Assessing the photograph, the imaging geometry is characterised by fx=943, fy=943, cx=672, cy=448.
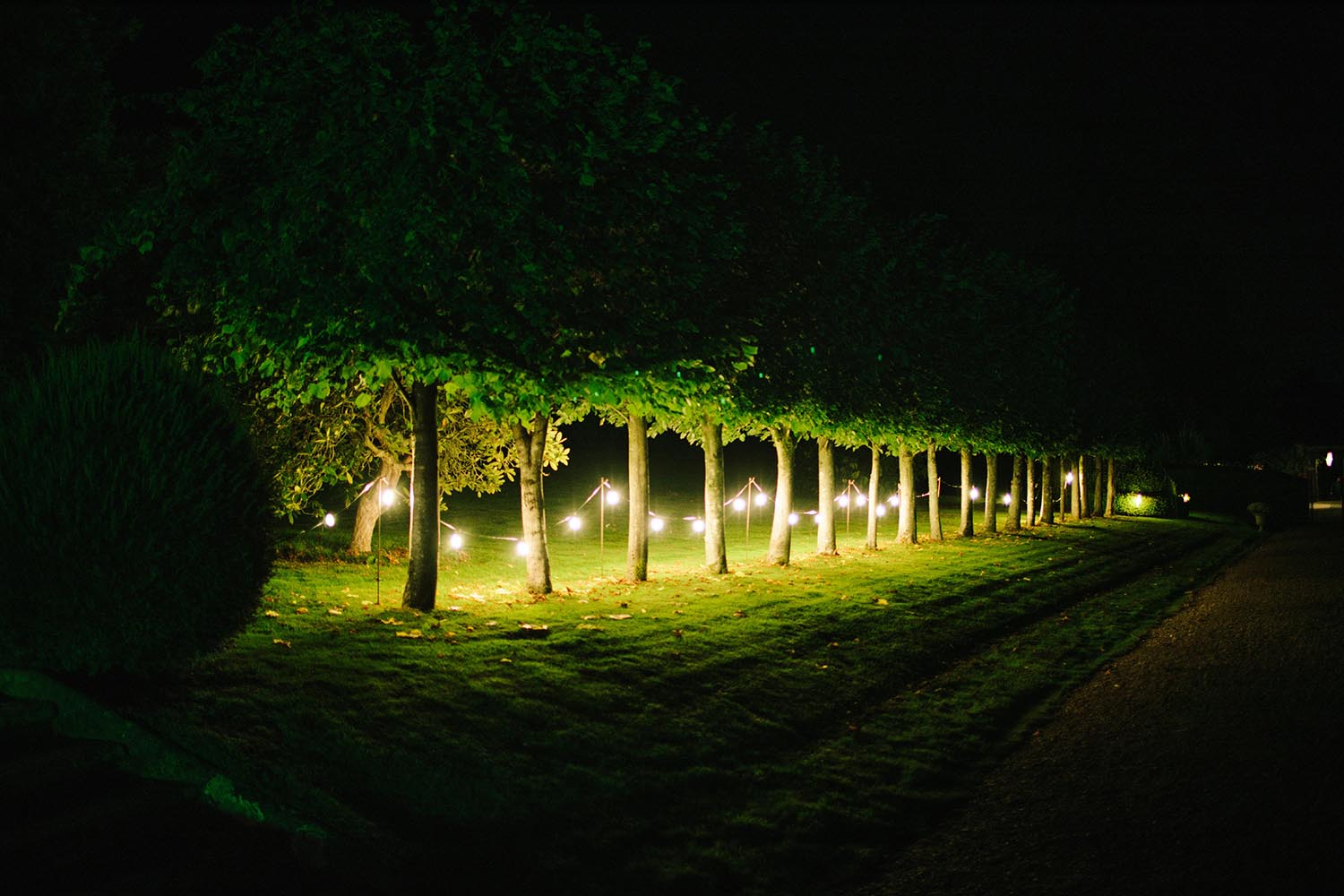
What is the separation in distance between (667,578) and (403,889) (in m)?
13.7

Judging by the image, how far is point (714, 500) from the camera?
2138 centimetres

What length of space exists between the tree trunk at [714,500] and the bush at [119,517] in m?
13.2

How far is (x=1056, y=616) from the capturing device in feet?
59.7

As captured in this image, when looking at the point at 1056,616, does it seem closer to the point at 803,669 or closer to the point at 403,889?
the point at 803,669

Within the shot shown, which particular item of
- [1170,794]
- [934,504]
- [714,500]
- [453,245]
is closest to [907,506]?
[934,504]

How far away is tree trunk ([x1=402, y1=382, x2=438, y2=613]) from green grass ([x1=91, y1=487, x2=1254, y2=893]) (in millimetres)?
539

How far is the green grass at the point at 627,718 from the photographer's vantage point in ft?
23.3

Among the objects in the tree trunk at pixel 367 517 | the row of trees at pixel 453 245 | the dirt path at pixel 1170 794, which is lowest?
the dirt path at pixel 1170 794

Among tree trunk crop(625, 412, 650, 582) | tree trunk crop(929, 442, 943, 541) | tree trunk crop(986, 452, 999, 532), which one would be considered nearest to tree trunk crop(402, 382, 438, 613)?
tree trunk crop(625, 412, 650, 582)

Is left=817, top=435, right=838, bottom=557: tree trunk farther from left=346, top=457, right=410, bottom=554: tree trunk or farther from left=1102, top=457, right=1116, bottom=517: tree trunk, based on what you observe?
left=1102, top=457, right=1116, bottom=517: tree trunk

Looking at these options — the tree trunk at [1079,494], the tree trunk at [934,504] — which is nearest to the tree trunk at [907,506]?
the tree trunk at [934,504]

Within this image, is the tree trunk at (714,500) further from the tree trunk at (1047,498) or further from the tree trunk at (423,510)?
the tree trunk at (1047,498)

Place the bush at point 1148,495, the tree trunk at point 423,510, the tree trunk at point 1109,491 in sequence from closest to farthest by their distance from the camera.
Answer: the tree trunk at point 423,510
the tree trunk at point 1109,491
the bush at point 1148,495

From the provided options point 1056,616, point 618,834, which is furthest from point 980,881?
point 1056,616
